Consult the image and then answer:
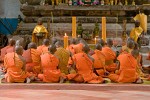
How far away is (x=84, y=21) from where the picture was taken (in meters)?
18.5

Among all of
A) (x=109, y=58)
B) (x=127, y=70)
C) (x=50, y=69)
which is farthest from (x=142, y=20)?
(x=50, y=69)

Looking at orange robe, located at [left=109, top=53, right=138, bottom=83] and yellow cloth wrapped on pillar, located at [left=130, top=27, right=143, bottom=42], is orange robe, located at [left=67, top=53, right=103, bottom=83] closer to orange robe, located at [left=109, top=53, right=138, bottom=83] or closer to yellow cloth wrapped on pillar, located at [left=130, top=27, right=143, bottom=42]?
orange robe, located at [left=109, top=53, right=138, bottom=83]

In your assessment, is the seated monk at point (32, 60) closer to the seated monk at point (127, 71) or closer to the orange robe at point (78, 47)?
the orange robe at point (78, 47)

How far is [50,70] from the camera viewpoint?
431 inches

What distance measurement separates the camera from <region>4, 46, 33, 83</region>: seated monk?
425 inches

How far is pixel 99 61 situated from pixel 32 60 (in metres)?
1.81

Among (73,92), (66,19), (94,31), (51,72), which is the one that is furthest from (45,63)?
(66,19)

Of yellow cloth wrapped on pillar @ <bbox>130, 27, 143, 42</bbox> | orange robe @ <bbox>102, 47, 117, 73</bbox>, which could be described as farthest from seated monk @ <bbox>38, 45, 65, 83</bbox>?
yellow cloth wrapped on pillar @ <bbox>130, 27, 143, 42</bbox>

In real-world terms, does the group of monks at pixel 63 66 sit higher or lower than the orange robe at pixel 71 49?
lower

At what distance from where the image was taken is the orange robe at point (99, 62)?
1180cm

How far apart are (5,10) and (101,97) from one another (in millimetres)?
15513

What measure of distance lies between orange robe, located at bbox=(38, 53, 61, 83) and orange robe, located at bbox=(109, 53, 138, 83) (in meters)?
1.45

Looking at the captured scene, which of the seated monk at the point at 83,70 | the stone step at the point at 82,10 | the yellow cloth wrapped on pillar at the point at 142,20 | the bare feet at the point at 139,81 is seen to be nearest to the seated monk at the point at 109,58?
the seated monk at the point at 83,70

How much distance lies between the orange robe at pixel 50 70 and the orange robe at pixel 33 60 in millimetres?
756
